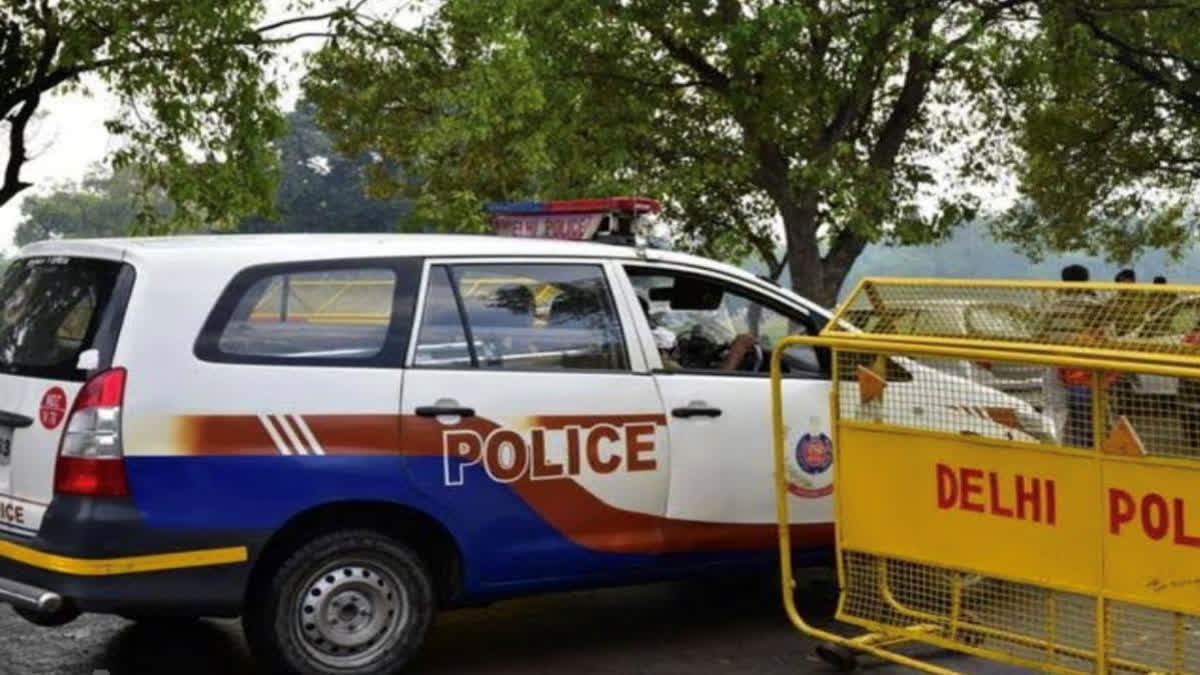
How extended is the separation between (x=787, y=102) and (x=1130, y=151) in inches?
325

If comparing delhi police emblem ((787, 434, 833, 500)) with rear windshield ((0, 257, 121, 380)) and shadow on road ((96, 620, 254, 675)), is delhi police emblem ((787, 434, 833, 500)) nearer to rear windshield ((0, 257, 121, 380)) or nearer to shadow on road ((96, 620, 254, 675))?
shadow on road ((96, 620, 254, 675))

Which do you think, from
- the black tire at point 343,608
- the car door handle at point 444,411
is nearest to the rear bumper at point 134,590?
the black tire at point 343,608

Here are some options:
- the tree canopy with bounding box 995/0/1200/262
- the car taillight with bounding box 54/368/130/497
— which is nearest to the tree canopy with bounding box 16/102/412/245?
the tree canopy with bounding box 995/0/1200/262

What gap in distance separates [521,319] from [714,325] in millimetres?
1073

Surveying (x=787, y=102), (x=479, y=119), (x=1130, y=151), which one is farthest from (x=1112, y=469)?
(x=1130, y=151)

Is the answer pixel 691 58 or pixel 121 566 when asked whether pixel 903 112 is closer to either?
pixel 691 58

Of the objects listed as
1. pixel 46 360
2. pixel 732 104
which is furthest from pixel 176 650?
pixel 732 104

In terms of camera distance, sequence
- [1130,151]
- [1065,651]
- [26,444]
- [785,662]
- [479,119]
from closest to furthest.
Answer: [1065,651]
[26,444]
[785,662]
[479,119]
[1130,151]

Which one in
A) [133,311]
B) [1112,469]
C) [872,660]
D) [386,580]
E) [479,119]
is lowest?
[872,660]

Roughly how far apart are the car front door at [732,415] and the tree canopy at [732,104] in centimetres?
1016

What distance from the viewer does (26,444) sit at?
5289 millimetres

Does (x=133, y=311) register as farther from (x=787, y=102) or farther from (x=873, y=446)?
(x=787, y=102)

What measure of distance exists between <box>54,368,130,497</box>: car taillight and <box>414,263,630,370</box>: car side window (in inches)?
44.4

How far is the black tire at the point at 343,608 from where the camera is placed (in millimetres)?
5324
